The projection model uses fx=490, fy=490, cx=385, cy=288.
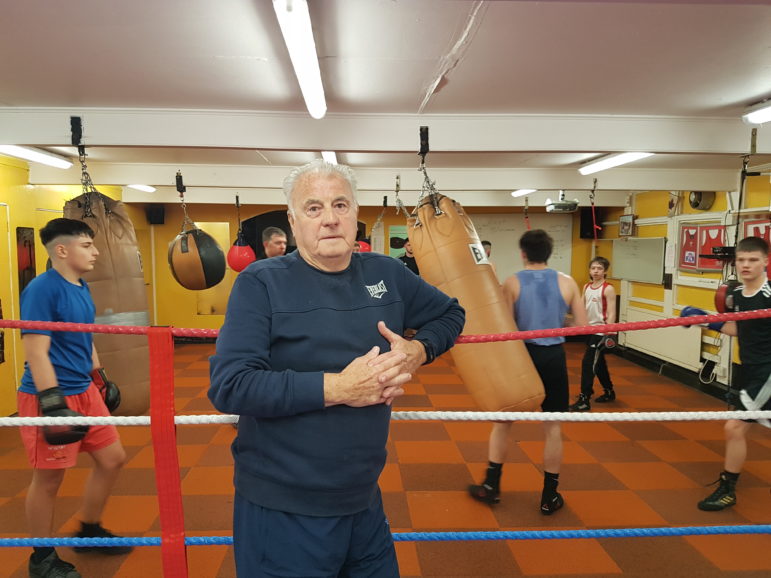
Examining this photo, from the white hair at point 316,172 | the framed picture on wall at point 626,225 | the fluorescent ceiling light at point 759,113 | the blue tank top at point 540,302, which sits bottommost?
the blue tank top at point 540,302

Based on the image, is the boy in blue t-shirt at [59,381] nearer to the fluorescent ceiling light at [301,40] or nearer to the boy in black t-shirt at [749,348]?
the fluorescent ceiling light at [301,40]

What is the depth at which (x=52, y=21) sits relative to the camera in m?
1.89

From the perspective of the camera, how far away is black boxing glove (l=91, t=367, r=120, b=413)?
7.18 feet

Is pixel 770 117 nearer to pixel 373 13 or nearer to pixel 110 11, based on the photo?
pixel 373 13

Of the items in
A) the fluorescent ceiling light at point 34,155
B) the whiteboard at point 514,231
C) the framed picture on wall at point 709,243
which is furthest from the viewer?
the whiteboard at point 514,231

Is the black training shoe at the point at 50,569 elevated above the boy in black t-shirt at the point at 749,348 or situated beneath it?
situated beneath

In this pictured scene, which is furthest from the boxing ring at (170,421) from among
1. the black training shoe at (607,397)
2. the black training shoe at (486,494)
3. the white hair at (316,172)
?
the black training shoe at (607,397)

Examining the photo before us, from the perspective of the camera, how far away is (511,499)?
285 centimetres

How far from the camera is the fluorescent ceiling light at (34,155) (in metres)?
3.82

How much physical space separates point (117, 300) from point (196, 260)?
1.73m

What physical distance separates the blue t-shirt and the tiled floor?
89 cm

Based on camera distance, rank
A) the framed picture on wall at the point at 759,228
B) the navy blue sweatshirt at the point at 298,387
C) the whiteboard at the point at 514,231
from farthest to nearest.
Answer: the whiteboard at the point at 514,231 < the framed picture on wall at the point at 759,228 < the navy blue sweatshirt at the point at 298,387

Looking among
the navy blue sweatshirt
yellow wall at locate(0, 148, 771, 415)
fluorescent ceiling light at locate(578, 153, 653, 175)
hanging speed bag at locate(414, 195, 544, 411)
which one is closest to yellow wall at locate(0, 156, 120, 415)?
yellow wall at locate(0, 148, 771, 415)

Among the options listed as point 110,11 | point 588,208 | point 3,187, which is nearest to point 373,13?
point 110,11
